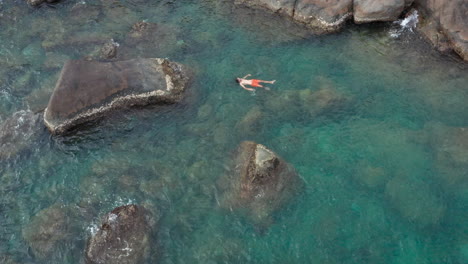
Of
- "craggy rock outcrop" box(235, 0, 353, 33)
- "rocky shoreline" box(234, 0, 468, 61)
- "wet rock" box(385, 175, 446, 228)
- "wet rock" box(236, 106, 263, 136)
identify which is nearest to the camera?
"wet rock" box(385, 175, 446, 228)

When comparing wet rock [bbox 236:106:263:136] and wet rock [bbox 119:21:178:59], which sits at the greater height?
wet rock [bbox 119:21:178:59]

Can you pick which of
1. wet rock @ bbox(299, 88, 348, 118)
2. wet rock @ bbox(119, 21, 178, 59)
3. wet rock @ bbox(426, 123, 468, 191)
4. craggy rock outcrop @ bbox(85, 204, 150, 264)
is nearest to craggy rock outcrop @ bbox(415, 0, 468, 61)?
wet rock @ bbox(426, 123, 468, 191)

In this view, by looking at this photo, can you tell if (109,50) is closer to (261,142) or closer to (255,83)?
(255,83)

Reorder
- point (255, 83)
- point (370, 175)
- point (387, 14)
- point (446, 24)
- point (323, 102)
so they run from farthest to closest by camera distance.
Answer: point (387, 14), point (446, 24), point (255, 83), point (323, 102), point (370, 175)

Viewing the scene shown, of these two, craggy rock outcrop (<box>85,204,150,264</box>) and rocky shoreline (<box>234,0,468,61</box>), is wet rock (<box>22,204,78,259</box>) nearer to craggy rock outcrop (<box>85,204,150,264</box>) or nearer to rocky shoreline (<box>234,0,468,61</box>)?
craggy rock outcrop (<box>85,204,150,264</box>)

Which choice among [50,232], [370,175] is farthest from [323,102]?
[50,232]

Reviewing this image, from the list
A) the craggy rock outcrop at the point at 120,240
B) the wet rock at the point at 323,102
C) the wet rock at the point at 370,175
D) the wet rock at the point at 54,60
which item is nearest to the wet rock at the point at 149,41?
the wet rock at the point at 54,60
